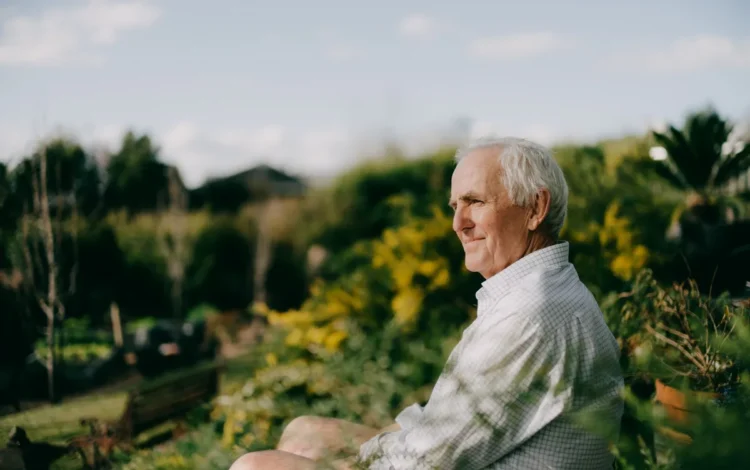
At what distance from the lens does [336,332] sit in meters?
5.31

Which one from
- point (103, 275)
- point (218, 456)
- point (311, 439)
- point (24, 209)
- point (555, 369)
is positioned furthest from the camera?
point (103, 275)

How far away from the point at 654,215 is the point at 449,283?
1956mm

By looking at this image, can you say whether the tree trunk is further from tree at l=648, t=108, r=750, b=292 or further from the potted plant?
tree at l=648, t=108, r=750, b=292

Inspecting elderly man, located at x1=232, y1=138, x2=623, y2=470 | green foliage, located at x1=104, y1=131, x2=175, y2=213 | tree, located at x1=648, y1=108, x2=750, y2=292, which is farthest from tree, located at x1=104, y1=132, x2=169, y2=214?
elderly man, located at x1=232, y1=138, x2=623, y2=470

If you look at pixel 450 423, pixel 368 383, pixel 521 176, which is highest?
pixel 521 176

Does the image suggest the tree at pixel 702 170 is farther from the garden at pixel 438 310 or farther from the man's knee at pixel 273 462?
the man's knee at pixel 273 462

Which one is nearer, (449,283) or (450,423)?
(450,423)

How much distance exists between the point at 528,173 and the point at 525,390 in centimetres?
77

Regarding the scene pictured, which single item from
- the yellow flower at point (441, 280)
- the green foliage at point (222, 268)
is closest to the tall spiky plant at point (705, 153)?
the yellow flower at point (441, 280)

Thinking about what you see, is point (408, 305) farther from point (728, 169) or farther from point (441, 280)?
point (728, 169)

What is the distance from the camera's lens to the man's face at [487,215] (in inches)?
85.0

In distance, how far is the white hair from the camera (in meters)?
2.12

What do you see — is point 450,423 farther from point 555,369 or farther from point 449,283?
point 449,283

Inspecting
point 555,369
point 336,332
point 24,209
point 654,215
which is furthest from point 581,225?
point 24,209
